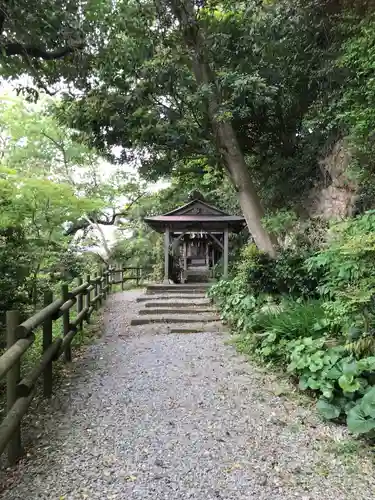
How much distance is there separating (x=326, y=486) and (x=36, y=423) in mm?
2453

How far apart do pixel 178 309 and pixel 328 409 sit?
19.4 feet

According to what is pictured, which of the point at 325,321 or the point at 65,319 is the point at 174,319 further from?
the point at 325,321

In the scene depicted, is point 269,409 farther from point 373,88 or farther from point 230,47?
point 230,47

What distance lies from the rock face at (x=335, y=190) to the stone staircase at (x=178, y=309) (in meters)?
3.33

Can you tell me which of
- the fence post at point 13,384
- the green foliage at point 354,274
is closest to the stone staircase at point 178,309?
the green foliage at point 354,274

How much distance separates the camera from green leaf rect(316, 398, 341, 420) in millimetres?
3314

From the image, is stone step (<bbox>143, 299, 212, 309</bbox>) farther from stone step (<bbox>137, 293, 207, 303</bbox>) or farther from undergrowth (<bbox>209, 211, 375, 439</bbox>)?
undergrowth (<bbox>209, 211, 375, 439</bbox>)

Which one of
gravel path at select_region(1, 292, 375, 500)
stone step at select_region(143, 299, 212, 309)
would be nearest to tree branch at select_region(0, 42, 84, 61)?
gravel path at select_region(1, 292, 375, 500)

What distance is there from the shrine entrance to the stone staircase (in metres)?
1.23

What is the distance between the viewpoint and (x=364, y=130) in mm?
5566

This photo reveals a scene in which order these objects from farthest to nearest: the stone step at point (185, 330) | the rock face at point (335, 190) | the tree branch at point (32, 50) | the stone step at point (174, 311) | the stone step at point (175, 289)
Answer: the stone step at point (175, 289)
the stone step at point (174, 311)
the stone step at point (185, 330)
the rock face at point (335, 190)
the tree branch at point (32, 50)

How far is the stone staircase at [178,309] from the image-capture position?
7895 mm

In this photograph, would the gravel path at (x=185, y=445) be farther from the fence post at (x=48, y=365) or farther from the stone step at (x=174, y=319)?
the stone step at (x=174, y=319)

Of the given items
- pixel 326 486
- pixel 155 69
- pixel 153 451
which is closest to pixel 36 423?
pixel 153 451
